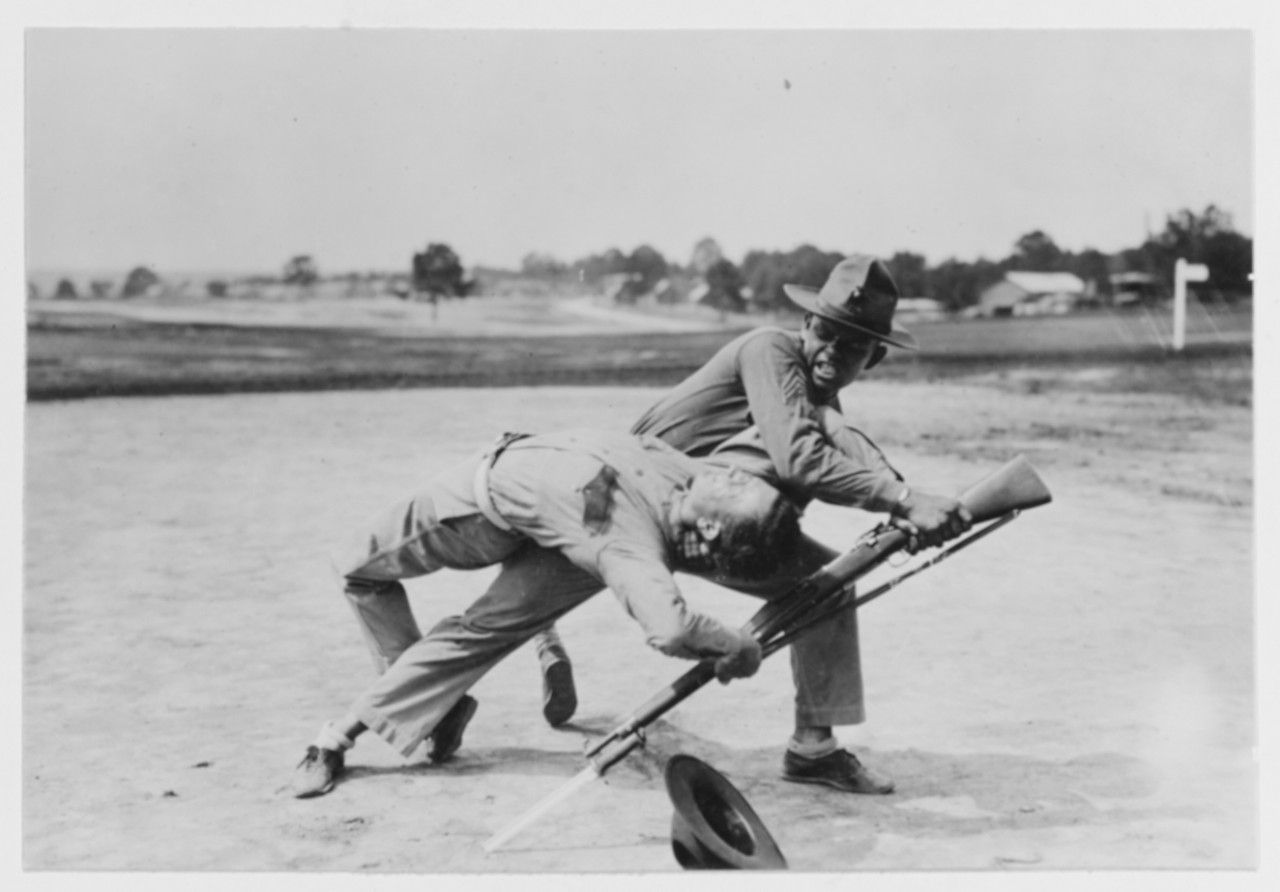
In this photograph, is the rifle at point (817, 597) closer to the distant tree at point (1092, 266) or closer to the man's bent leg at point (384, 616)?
the man's bent leg at point (384, 616)

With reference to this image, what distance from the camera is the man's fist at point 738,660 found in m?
4.11

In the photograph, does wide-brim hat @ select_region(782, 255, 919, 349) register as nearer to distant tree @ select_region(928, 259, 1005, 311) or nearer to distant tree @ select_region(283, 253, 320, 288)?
distant tree @ select_region(283, 253, 320, 288)

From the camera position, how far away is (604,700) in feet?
18.9

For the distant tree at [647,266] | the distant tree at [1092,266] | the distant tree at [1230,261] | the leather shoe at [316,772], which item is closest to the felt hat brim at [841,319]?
the leather shoe at [316,772]

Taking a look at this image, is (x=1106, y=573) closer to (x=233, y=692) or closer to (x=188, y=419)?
(x=233, y=692)

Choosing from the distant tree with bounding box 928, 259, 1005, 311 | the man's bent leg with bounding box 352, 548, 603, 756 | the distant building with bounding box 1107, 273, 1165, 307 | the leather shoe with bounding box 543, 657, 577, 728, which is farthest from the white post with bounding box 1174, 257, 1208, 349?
the man's bent leg with bounding box 352, 548, 603, 756

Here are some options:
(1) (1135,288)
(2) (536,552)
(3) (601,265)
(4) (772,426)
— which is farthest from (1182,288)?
(2) (536,552)

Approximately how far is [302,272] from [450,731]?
319 inches

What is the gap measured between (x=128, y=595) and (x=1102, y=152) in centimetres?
628

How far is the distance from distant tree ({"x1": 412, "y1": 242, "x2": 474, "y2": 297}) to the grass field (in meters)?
0.32

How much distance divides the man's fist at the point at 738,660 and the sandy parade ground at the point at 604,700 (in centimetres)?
66

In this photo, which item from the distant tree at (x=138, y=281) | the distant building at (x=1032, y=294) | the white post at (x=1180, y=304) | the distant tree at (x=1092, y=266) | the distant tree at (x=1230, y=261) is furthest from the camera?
the distant building at (x=1032, y=294)

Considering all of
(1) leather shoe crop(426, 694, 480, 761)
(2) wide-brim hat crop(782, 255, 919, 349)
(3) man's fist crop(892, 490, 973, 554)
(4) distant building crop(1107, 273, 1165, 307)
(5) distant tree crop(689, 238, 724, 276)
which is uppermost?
(5) distant tree crop(689, 238, 724, 276)

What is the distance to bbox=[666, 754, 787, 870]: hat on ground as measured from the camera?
411 centimetres
